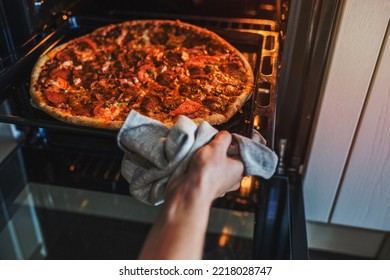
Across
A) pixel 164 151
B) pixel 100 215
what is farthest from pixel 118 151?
pixel 164 151

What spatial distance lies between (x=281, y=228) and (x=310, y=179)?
0.18 meters

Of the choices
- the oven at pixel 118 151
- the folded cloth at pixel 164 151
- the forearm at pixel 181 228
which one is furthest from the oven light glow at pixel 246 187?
the forearm at pixel 181 228

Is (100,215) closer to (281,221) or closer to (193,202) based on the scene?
(281,221)

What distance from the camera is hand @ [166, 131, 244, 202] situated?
31.4 inches

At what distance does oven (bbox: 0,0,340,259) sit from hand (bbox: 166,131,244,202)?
0.21 metres

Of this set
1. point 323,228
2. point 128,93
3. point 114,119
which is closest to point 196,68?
point 128,93

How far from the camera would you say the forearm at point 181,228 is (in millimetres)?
693

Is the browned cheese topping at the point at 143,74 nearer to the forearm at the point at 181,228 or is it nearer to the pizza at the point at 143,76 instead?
the pizza at the point at 143,76

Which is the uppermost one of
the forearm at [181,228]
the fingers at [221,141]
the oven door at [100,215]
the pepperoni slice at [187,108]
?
the fingers at [221,141]

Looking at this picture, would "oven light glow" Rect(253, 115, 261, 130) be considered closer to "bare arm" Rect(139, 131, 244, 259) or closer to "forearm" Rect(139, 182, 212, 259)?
"bare arm" Rect(139, 131, 244, 259)

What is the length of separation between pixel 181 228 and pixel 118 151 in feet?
2.98

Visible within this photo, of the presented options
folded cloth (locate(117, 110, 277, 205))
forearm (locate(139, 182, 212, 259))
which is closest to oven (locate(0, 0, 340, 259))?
folded cloth (locate(117, 110, 277, 205))

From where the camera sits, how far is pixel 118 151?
62.5 inches

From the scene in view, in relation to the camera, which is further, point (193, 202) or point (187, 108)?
point (187, 108)
